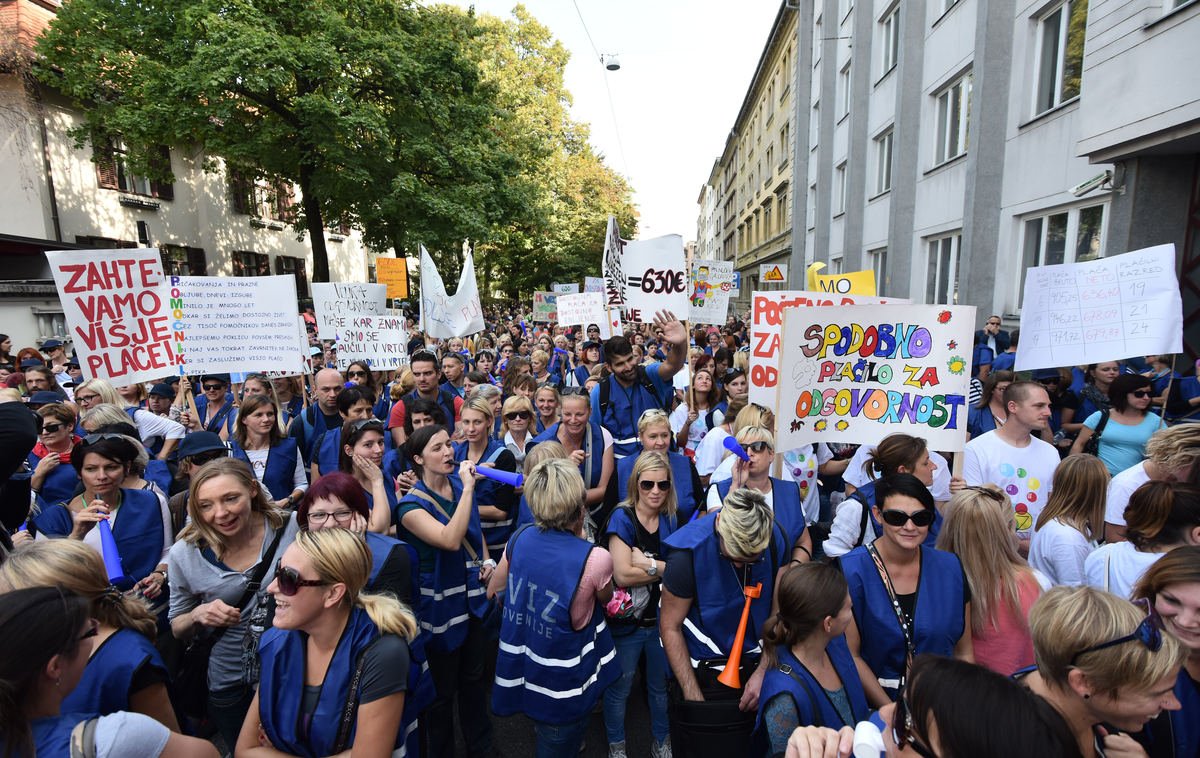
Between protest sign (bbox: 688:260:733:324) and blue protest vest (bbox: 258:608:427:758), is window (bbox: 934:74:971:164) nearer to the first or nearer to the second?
protest sign (bbox: 688:260:733:324)

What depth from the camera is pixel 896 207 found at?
15766 millimetres

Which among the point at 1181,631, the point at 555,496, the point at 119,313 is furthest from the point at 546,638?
the point at 119,313

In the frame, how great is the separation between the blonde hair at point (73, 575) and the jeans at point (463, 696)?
1566 millimetres

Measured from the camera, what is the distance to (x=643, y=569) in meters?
3.22

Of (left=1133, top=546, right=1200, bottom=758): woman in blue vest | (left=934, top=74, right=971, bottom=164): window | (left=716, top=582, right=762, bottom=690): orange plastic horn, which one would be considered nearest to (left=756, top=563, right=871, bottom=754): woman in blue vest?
(left=716, top=582, right=762, bottom=690): orange plastic horn

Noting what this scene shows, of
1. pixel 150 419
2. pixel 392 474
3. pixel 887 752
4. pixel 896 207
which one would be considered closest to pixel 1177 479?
pixel 887 752

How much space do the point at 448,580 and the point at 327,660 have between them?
1.23 m

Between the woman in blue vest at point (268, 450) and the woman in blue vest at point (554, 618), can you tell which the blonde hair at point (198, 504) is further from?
the woman in blue vest at point (268, 450)

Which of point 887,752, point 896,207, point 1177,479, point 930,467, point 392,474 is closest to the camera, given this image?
point 887,752

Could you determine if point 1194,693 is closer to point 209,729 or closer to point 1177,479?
point 1177,479

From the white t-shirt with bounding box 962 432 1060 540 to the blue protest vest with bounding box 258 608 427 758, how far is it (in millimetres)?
3724

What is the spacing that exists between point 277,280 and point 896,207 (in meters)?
15.0

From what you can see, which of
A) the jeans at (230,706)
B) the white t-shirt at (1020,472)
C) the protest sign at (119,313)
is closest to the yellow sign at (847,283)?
the white t-shirt at (1020,472)

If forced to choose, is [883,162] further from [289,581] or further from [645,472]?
[289,581]
